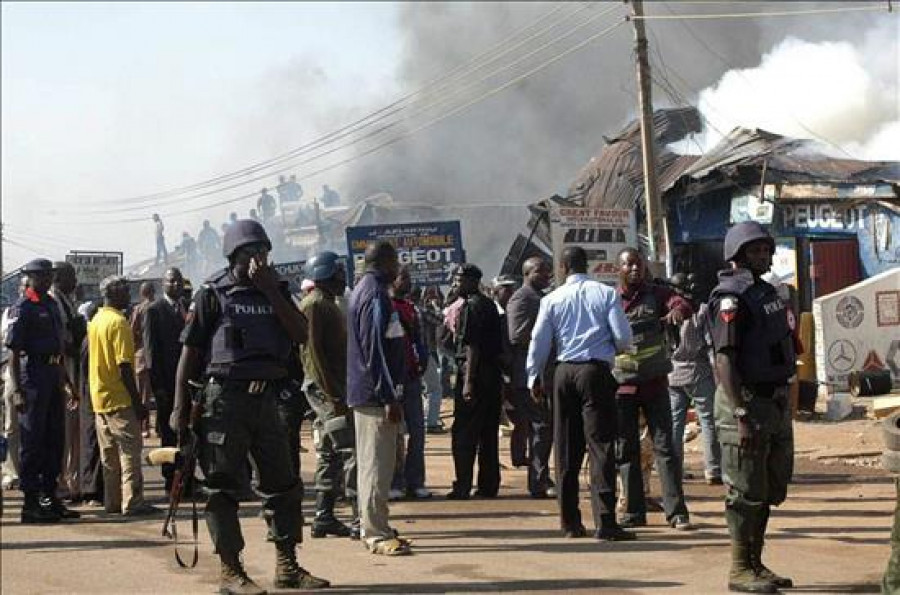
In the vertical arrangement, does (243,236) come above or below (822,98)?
below

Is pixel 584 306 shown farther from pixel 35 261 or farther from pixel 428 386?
pixel 428 386

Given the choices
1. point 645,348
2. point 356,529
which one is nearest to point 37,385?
point 356,529

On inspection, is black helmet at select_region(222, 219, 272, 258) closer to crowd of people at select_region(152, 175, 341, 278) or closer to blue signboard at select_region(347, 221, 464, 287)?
blue signboard at select_region(347, 221, 464, 287)

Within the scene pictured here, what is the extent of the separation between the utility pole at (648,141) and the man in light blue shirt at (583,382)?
37.6ft

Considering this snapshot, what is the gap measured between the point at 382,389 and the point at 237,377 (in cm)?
136

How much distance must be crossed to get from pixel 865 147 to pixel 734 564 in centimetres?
2148

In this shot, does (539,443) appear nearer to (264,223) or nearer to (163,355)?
(163,355)

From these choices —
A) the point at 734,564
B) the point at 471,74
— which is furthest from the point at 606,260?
the point at 471,74

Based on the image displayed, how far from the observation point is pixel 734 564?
739cm

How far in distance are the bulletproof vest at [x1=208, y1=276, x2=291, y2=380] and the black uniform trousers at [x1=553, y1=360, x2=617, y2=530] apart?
2472 mm

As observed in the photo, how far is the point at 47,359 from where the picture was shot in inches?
420

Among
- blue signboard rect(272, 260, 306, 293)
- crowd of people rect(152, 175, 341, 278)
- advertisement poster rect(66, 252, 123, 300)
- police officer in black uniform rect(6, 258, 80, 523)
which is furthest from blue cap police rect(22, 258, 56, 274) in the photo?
crowd of people rect(152, 175, 341, 278)

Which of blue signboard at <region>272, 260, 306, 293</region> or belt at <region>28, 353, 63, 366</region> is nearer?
belt at <region>28, 353, 63, 366</region>

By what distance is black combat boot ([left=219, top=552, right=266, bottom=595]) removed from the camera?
7305 millimetres
